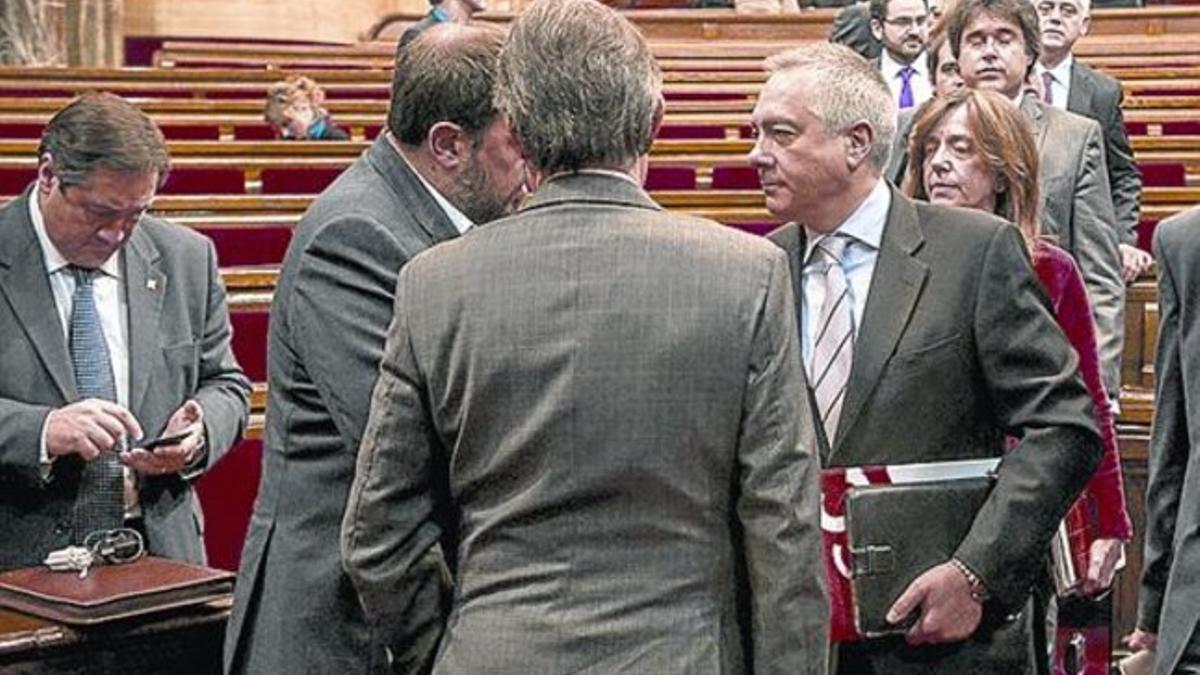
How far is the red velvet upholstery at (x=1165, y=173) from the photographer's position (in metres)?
5.58

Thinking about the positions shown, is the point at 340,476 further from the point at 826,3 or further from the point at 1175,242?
the point at 826,3

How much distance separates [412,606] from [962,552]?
2.30 feet

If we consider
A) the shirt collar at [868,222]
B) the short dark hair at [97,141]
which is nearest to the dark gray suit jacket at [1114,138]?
the shirt collar at [868,222]

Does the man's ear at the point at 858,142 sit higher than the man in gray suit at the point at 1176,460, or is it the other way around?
the man's ear at the point at 858,142

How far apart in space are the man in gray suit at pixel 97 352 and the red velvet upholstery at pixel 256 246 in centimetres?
156

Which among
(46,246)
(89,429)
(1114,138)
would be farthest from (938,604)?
(1114,138)

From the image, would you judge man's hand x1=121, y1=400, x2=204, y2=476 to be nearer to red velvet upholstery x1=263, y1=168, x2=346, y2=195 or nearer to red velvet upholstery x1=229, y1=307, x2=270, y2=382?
red velvet upholstery x1=229, y1=307, x2=270, y2=382

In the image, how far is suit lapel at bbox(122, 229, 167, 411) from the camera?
2709mm

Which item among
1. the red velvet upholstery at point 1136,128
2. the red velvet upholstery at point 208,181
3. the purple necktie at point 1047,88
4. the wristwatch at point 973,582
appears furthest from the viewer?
the red velvet upholstery at point 1136,128

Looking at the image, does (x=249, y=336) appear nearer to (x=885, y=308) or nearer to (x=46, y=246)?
(x=46, y=246)

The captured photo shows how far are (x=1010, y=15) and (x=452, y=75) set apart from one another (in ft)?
6.07

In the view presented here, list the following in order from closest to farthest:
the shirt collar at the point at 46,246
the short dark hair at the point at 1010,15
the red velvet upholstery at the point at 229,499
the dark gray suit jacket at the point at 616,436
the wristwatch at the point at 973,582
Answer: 1. the dark gray suit jacket at the point at 616,436
2. the wristwatch at the point at 973,582
3. the shirt collar at the point at 46,246
4. the short dark hair at the point at 1010,15
5. the red velvet upholstery at the point at 229,499

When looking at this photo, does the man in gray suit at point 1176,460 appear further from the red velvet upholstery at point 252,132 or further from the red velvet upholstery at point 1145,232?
the red velvet upholstery at point 252,132

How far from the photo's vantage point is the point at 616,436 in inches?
70.1
